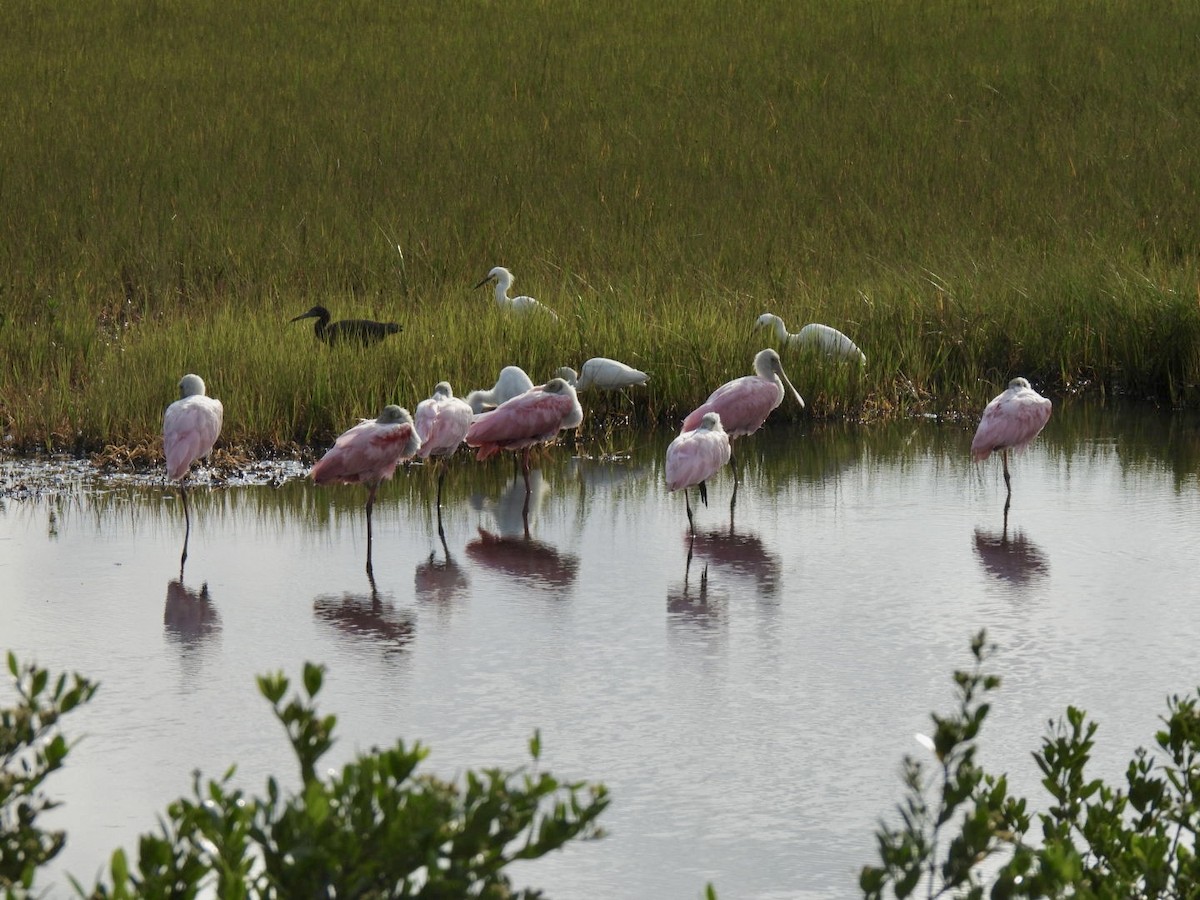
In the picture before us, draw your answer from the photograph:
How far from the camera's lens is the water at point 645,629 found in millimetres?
5492

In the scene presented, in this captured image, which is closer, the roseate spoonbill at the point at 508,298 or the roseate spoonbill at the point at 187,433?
the roseate spoonbill at the point at 187,433

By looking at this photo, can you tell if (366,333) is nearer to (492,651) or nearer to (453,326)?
(453,326)

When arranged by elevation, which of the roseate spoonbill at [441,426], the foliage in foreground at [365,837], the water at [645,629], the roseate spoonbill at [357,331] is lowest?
the water at [645,629]

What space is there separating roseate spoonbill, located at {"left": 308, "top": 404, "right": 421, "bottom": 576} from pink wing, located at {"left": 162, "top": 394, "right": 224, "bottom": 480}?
23.4 inches

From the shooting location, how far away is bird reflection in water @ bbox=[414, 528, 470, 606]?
800 centimetres

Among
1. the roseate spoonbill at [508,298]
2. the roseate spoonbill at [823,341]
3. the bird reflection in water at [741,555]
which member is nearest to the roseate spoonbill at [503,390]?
the roseate spoonbill at [508,298]

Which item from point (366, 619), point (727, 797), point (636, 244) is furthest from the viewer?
point (636, 244)

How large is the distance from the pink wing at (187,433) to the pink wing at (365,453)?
59 centimetres

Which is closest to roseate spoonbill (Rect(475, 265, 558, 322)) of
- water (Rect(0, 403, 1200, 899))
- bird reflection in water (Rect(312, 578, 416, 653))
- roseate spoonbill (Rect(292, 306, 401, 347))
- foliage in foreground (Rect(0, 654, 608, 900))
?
roseate spoonbill (Rect(292, 306, 401, 347))

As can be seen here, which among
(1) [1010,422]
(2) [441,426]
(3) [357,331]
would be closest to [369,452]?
(2) [441,426]

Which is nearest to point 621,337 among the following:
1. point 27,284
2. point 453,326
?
point 453,326

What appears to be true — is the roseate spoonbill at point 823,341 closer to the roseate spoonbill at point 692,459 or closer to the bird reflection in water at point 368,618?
the roseate spoonbill at point 692,459

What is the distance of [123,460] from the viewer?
11.0 m

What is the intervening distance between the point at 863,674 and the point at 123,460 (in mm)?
5831
